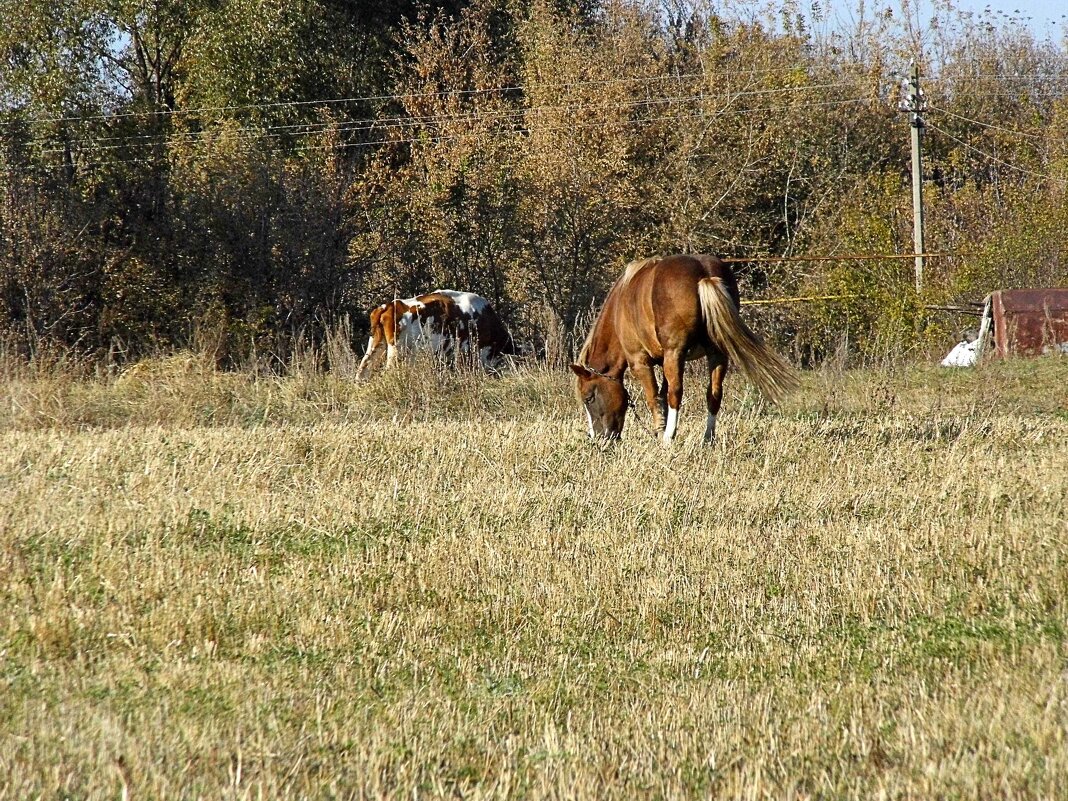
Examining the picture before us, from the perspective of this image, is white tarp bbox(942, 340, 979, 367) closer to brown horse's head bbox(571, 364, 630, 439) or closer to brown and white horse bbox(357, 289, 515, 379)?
brown and white horse bbox(357, 289, 515, 379)

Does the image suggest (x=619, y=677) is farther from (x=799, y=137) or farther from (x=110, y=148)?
(x=799, y=137)

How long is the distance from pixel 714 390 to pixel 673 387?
1.20ft

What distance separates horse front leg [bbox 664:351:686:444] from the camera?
11.6m

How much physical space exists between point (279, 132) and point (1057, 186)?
1936 centimetres

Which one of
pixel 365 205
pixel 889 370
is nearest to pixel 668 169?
→ pixel 365 205

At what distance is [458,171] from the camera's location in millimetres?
28000

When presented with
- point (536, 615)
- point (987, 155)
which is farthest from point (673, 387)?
point (987, 155)

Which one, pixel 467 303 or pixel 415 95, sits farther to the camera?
pixel 415 95

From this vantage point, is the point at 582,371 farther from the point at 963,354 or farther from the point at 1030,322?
the point at 963,354

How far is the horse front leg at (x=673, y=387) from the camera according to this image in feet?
38.0

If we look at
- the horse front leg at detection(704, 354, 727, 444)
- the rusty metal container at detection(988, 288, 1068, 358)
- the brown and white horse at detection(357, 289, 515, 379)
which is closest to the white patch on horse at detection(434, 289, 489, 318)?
the brown and white horse at detection(357, 289, 515, 379)

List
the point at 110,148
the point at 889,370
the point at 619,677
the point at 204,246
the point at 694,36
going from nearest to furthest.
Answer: the point at 619,677
the point at 889,370
the point at 204,246
the point at 110,148
the point at 694,36

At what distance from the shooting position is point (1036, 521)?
25.5 feet

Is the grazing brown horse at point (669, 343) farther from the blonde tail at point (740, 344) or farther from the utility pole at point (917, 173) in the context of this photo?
the utility pole at point (917, 173)
